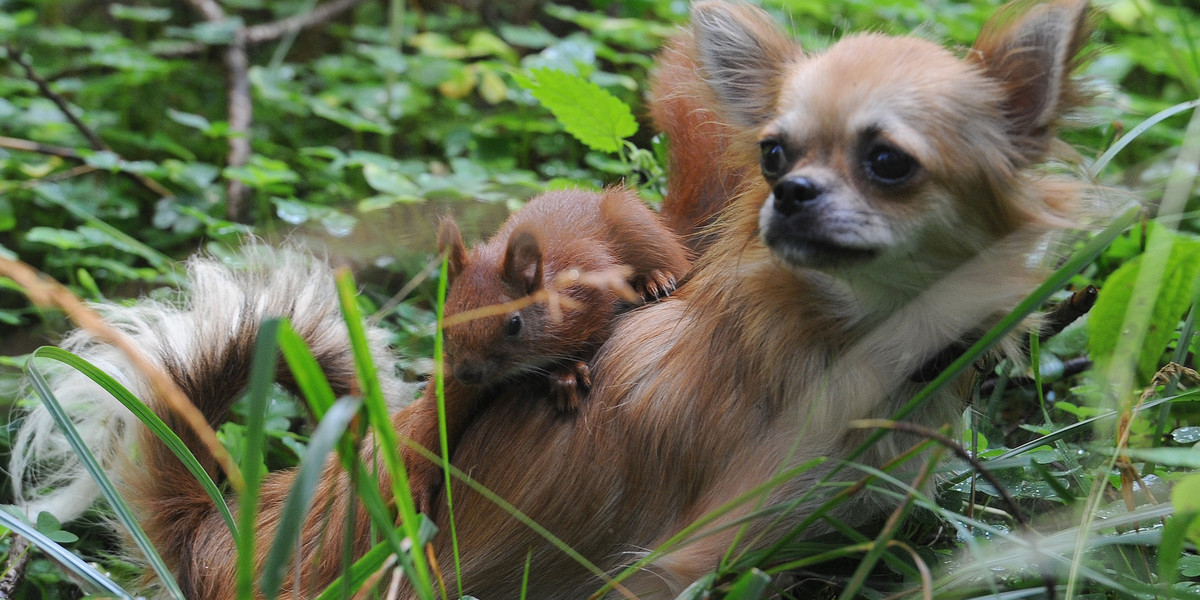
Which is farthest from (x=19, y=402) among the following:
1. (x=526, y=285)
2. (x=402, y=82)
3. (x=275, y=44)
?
(x=275, y=44)

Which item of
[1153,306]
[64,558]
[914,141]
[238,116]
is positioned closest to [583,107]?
[914,141]

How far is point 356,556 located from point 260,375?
60.4 inches

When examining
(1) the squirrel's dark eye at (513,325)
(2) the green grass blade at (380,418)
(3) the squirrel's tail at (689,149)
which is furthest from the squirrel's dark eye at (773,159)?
(2) the green grass blade at (380,418)

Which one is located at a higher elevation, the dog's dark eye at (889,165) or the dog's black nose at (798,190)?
the dog's dark eye at (889,165)

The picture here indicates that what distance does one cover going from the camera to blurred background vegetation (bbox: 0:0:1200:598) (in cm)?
498

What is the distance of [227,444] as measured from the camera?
158 inches

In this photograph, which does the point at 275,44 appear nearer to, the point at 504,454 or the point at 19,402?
the point at 19,402

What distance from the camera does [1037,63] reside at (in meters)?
2.74

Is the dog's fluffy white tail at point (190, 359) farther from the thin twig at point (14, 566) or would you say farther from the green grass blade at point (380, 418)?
the green grass blade at point (380, 418)

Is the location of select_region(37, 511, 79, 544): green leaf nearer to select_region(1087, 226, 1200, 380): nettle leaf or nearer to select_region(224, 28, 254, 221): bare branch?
select_region(224, 28, 254, 221): bare branch

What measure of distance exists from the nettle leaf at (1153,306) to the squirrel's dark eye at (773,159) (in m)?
1.14

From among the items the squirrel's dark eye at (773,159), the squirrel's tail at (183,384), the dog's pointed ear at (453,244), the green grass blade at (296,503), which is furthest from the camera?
the squirrel's tail at (183,384)

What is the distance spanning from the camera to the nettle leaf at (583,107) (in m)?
4.17

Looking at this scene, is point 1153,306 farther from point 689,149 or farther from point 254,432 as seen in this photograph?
point 254,432
